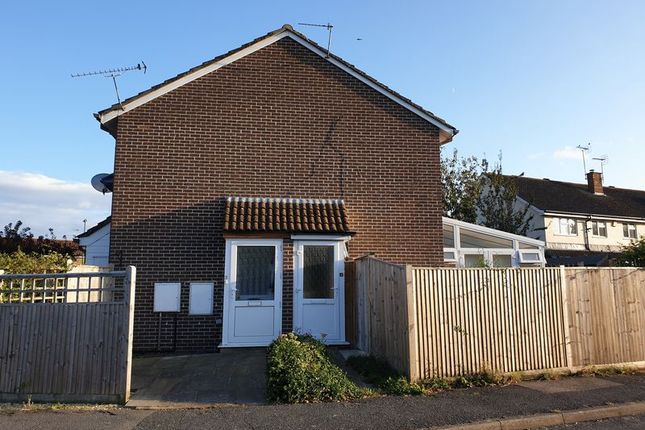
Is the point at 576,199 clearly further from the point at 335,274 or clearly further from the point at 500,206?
the point at 335,274

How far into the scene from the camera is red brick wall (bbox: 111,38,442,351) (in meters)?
9.82

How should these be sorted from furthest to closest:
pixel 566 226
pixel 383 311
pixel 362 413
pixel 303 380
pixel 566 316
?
pixel 566 226 < pixel 383 311 < pixel 566 316 < pixel 303 380 < pixel 362 413

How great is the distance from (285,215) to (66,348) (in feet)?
15.5

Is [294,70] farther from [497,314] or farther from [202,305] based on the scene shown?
[497,314]

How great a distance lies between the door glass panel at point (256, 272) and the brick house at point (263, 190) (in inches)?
0.8

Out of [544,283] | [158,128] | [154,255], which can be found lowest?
[544,283]

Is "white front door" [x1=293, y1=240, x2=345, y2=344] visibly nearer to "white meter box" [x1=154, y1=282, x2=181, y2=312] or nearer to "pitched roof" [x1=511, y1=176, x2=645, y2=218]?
"white meter box" [x1=154, y1=282, x2=181, y2=312]

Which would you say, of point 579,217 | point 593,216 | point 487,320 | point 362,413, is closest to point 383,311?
point 487,320

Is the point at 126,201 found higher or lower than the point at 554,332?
higher

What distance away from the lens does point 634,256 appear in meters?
9.45

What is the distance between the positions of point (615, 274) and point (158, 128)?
953 centimetres

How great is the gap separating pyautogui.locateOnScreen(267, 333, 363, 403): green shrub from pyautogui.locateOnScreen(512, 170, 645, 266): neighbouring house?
23.2 metres

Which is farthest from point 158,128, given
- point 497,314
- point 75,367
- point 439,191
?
point 497,314

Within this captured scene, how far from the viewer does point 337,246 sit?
388 inches
